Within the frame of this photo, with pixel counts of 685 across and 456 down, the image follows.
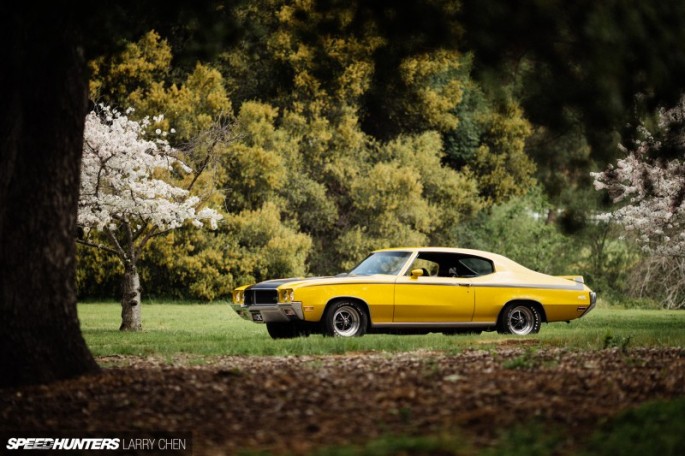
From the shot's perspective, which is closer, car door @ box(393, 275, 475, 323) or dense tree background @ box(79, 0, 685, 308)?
car door @ box(393, 275, 475, 323)

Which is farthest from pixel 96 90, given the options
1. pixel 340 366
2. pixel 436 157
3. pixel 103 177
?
pixel 340 366

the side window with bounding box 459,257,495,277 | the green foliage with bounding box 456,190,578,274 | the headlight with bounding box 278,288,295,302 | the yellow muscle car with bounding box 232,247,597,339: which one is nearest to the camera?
the headlight with bounding box 278,288,295,302

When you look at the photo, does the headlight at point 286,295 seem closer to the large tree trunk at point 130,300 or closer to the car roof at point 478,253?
the car roof at point 478,253

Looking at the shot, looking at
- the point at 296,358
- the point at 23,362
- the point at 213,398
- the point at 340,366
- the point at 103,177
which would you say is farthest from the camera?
the point at 103,177

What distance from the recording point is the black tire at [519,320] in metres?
17.9

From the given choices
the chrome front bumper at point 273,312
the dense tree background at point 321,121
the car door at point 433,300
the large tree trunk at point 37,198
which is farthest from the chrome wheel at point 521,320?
the large tree trunk at point 37,198

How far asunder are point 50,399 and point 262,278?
23.3m

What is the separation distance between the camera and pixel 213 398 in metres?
9.25

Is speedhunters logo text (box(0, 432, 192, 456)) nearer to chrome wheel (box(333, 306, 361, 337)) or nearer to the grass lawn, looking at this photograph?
the grass lawn

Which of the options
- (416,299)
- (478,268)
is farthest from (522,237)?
(416,299)

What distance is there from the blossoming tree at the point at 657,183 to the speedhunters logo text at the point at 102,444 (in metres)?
7.02

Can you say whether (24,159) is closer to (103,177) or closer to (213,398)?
(213,398)

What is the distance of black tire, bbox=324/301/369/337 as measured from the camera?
54.4 feet

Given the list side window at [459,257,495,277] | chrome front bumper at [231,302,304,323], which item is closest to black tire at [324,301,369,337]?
chrome front bumper at [231,302,304,323]
